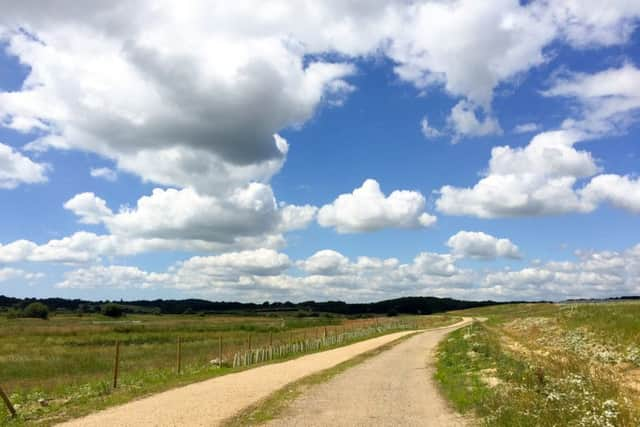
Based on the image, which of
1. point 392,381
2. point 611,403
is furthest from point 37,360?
point 611,403

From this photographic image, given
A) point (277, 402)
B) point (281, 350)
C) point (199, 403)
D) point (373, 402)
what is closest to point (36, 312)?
point (281, 350)

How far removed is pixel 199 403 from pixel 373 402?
5151 mm

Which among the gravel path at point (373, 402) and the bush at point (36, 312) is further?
the bush at point (36, 312)

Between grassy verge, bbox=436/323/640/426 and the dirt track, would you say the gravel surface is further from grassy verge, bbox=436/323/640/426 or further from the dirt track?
grassy verge, bbox=436/323/640/426

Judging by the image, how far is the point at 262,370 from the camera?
25969mm

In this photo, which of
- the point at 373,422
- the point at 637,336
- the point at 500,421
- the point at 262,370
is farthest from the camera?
the point at 637,336

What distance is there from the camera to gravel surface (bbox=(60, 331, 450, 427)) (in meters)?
13.5

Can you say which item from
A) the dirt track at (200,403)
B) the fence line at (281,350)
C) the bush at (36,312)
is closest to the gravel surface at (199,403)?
the dirt track at (200,403)

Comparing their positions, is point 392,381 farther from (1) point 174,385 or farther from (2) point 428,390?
→ (1) point 174,385

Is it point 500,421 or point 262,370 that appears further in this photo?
point 262,370

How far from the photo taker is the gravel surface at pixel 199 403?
1345 centimetres

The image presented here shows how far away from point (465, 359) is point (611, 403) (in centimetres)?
1794

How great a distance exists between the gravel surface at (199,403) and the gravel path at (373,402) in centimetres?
160

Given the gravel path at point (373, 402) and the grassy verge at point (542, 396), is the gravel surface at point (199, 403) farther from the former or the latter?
the grassy verge at point (542, 396)
